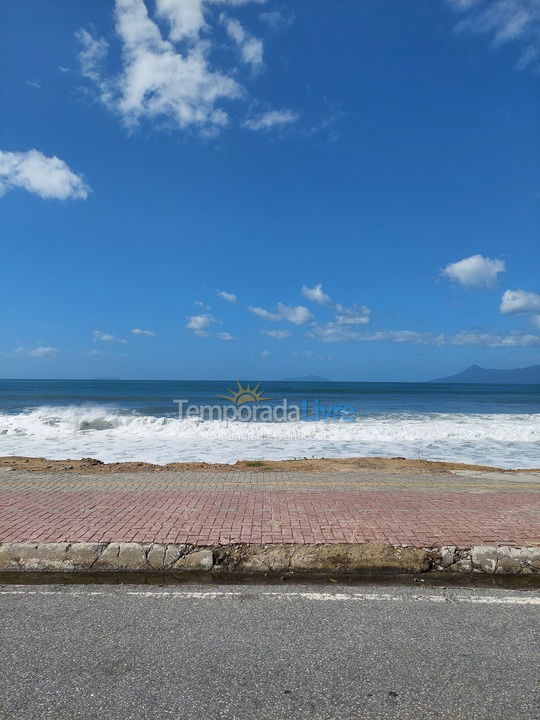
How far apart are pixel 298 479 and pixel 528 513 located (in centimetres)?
387

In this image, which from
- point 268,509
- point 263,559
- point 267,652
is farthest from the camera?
point 268,509

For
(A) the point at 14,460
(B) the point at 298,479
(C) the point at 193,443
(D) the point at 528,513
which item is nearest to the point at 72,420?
(C) the point at 193,443

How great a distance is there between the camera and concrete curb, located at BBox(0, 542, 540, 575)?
452cm

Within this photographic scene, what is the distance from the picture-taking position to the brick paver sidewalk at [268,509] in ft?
16.7

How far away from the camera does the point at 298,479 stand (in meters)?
8.73

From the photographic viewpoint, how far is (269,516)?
586 centimetres

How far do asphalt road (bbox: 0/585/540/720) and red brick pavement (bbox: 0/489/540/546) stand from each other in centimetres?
86

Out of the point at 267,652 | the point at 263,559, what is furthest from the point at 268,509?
the point at 267,652

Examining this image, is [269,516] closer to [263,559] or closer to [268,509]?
[268,509]

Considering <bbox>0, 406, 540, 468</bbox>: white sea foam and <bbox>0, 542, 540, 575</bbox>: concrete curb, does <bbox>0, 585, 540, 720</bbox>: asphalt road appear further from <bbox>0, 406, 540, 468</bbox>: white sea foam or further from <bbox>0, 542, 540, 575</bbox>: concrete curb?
<bbox>0, 406, 540, 468</bbox>: white sea foam

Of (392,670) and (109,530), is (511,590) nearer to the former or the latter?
(392,670)

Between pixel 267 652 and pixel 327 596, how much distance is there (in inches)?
40.1

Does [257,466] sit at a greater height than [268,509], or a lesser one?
lesser

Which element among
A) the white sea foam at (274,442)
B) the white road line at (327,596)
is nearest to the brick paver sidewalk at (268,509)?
the white road line at (327,596)
